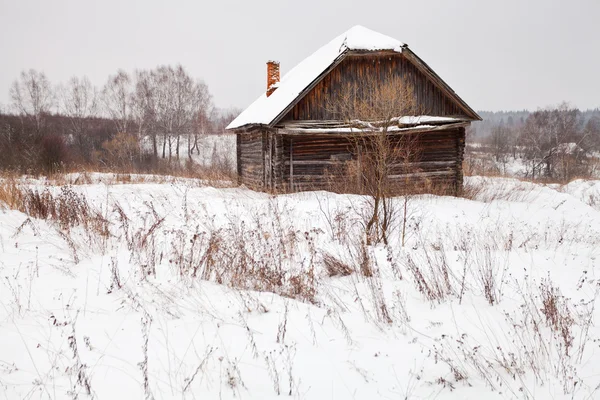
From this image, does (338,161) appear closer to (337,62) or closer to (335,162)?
(335,162)

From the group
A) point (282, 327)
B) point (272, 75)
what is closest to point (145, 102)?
point (272, 75)

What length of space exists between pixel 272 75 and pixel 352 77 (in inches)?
195

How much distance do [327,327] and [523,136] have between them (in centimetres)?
5720

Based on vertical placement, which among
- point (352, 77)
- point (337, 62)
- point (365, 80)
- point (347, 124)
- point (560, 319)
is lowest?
point (560, 319)

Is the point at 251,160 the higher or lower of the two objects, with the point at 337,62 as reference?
lower

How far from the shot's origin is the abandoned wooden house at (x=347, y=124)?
12453 mm

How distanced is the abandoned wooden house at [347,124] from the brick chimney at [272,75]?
2.28 metres

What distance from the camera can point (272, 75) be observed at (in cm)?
1662

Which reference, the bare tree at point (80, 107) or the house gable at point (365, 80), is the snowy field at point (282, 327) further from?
the bare tree at point (80, 107)

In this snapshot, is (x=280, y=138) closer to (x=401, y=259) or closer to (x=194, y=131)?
(x=401, y=259)

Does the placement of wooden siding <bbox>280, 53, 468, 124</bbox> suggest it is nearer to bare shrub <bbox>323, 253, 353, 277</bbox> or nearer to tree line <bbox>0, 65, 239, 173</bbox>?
bare shrub <bbox>323, 253, 353, 277</bbox>

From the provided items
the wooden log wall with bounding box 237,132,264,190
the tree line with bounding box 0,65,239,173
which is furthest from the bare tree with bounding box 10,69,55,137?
the wooden log wall with bounding box 237,132,264,190

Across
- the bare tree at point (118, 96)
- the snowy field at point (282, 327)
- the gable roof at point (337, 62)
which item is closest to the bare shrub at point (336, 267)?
the snowy field at point (282, 327)

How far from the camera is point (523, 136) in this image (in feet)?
168
